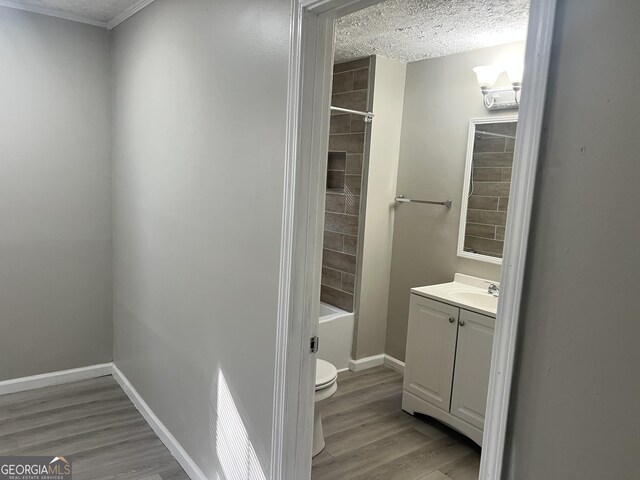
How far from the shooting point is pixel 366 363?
3.83 metres

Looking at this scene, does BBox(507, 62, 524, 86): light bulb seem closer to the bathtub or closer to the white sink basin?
the white sink basin

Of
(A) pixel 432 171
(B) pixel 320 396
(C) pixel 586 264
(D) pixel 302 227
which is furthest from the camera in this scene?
(A) pixel 432 171

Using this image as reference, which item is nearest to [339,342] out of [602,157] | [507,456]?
[507,456]

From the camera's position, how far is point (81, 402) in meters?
3.12

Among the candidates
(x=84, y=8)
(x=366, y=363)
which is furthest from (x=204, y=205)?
(x=366, y=363)

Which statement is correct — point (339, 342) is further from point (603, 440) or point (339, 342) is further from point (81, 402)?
point (603, 440)

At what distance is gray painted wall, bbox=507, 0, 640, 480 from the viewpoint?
834 mm

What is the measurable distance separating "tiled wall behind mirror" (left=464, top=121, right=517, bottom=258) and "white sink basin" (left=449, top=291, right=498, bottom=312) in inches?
10.7

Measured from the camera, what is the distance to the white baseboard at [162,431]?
2389 mm

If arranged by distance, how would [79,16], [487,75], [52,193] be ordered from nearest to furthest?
[487,75], [79,16], [52,193]

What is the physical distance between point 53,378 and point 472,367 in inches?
109

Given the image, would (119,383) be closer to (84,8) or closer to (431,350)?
(431,350)

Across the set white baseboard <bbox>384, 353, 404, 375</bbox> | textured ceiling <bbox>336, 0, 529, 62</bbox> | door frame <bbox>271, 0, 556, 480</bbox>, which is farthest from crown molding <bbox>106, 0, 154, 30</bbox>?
white baseboard <bbox>384, 353, 404, 375</bbox>

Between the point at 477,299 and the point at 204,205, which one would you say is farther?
the point at 477,299
